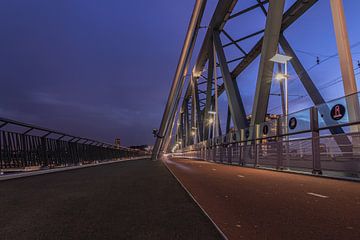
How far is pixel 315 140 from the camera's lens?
9.09 m

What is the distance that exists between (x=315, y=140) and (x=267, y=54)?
921 centimetres

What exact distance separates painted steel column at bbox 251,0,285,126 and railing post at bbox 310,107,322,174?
327 inches

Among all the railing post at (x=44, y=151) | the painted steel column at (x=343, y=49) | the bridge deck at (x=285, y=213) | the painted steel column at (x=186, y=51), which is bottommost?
the bridge deck at (x=285, y=213)

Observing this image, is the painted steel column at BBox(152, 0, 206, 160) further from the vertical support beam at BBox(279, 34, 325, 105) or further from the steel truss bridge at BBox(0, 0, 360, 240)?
the steel truss bridge at BBox(0, 0, 360, 240)

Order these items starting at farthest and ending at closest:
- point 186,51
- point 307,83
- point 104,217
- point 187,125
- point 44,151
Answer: point 187,125 → point 186,51 → point 307,83 → point 44,151 → point 104,217

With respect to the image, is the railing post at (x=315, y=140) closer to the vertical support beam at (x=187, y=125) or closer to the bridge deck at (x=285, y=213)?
the bridge deck at (x=285, y=213)

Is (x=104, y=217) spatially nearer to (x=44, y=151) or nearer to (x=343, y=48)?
(x=44, y=151)

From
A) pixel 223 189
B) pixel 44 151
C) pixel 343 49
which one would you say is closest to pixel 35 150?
pixel 44 151

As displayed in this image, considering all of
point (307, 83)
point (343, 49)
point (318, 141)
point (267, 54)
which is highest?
point (267, 54)

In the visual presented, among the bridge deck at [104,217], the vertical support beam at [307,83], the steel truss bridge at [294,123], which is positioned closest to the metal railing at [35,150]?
the bridge deck at [104,217]

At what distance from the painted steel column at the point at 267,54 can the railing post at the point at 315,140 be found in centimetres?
831

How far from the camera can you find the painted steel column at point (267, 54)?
53.0 ft

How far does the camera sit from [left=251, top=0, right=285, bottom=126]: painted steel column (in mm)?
16169

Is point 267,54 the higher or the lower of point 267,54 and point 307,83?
the higher
